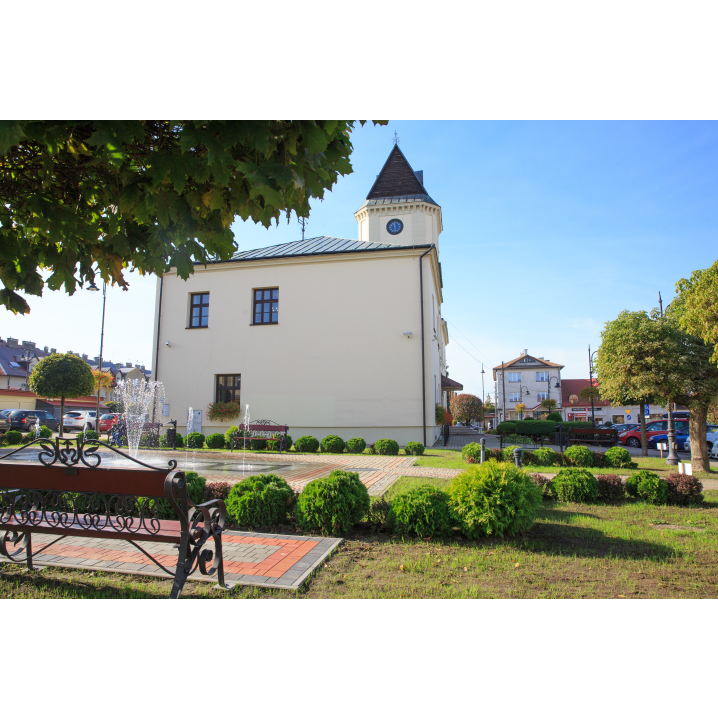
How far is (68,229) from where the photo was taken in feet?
10.2

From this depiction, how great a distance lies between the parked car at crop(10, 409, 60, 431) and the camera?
27750 millimetres

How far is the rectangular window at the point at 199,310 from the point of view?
21.4 meters

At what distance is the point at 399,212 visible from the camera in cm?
2745

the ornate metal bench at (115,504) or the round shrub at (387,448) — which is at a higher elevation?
the ornate metal bench at (115,504)

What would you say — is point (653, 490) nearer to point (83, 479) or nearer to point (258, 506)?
point (258, 506)

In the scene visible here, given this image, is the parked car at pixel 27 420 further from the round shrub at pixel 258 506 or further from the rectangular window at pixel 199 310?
the round shrub at pixel 258 506

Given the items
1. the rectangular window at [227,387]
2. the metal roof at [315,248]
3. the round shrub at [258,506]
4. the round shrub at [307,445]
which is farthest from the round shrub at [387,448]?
the round shrub at [258,506]

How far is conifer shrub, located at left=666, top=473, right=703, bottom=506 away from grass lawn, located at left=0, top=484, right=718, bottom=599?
1518mm

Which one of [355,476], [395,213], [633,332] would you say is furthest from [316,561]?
[395,213]

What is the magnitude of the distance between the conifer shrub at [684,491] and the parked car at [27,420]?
32443mm

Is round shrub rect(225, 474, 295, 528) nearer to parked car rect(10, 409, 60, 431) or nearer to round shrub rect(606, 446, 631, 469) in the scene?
round shrub rect(606, 446, 631, 469)

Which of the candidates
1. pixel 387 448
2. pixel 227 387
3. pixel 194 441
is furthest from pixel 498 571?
pixel 227 387

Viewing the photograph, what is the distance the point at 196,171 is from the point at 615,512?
717 cm

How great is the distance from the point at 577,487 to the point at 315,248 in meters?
16.7
